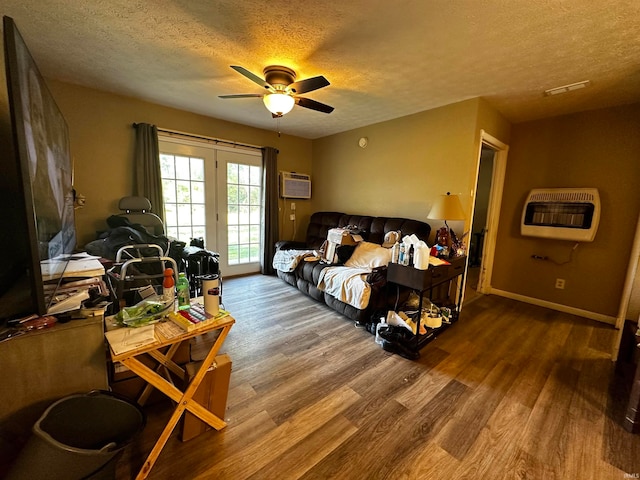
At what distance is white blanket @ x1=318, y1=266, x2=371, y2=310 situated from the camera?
8.35 feet

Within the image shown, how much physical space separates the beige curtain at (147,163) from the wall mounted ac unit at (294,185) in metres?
1.87

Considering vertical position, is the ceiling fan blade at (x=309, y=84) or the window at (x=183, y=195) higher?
the ceiling fan blade at (x=309, y=84)

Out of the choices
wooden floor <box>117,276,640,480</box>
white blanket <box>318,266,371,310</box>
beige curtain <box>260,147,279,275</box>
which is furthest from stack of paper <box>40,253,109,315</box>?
beige curtain <box>260,147,279,275</box>

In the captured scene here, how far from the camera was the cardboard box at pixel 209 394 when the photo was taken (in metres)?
1.36

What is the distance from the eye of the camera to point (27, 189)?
0.91 metres

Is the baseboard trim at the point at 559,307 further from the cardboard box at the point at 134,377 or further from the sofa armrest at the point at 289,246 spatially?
the cardboard box at the point at 134,377

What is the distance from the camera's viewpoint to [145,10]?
1602 millimetres

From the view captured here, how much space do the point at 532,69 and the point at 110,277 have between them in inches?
141

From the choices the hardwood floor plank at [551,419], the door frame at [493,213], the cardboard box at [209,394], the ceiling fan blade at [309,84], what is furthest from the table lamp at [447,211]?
the cardboard box at [209,394]

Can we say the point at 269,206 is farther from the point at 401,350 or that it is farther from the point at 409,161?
the point at 401,350

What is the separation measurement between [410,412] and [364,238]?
7.26 ft

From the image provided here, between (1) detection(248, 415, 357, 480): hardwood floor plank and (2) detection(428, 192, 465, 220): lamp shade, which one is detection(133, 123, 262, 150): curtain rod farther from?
(1) detection(248, 415, 357, 480): hardwood floor plank

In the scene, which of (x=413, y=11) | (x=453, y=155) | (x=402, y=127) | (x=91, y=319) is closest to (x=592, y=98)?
(x=453, y=155)

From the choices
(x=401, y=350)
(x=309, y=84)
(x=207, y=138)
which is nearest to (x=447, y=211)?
(x=401, y=350)
